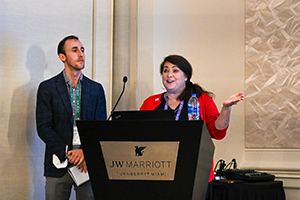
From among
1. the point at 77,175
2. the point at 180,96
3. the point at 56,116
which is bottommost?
the point at 77,175

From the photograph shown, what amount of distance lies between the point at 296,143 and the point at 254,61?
2.97 feet

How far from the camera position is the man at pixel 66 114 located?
8.25 feet

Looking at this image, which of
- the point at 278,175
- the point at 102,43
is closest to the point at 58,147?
the point at 102,43

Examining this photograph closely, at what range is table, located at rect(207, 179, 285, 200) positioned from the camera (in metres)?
2.70

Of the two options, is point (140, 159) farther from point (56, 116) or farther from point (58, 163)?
point (56, 116)

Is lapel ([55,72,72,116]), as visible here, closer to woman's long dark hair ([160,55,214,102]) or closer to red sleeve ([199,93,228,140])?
woman's long dark hair ([160,55,214,102])

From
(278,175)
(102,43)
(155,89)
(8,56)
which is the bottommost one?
(278,175)

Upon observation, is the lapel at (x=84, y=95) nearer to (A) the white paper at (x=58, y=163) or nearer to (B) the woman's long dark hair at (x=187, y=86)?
(A) the white paper at (x=58, y=163)

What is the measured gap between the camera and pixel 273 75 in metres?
3.53

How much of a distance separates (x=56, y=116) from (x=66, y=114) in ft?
0.24

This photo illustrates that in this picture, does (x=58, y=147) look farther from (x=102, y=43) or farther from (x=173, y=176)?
(x=102, y=43)

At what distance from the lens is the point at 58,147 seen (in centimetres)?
251

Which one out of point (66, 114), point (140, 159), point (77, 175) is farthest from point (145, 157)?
point (66, 114)

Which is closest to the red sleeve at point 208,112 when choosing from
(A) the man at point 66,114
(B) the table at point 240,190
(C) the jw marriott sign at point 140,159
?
(B) the table at point 240,190
